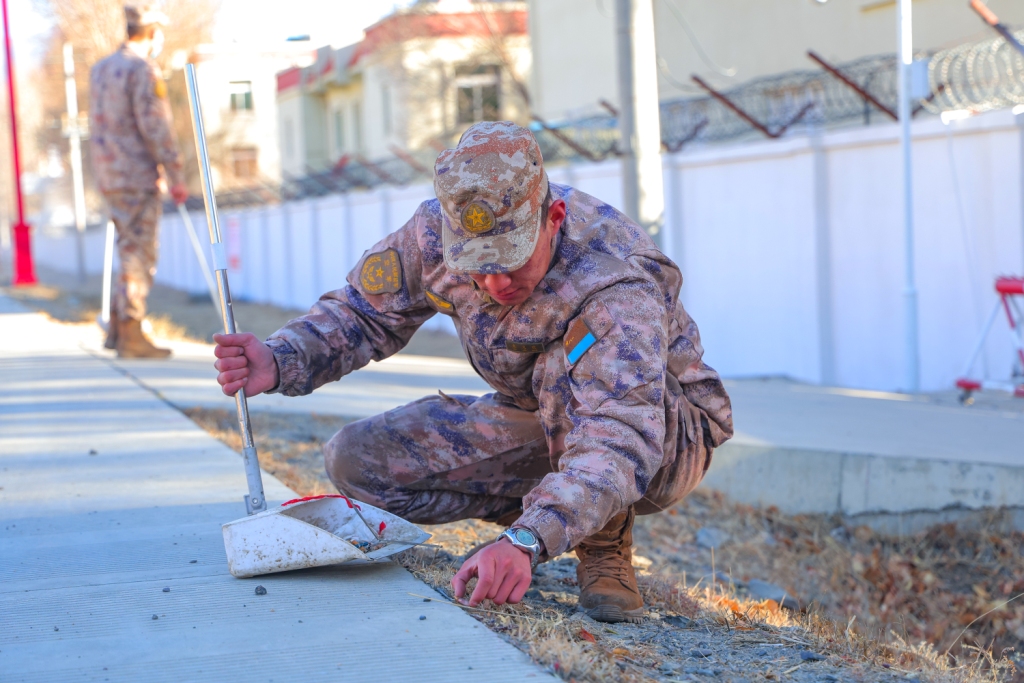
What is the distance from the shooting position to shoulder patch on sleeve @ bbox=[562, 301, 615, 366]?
2.48 meters

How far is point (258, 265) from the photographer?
20812 mm

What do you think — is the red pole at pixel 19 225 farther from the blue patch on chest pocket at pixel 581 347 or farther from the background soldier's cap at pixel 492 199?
the blue patch on chest pocket at pixel 581 347

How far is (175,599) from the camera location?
103 inches

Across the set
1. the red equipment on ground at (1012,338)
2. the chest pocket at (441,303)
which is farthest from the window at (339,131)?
the chest pocket at (441,303)

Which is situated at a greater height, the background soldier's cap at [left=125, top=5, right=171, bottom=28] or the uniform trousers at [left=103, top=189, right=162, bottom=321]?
the background soldier's cap at [left=125, top=5, right=171, bottom=28]

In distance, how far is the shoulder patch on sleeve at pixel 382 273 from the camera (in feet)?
9.75

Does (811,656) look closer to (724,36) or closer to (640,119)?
(640,119)

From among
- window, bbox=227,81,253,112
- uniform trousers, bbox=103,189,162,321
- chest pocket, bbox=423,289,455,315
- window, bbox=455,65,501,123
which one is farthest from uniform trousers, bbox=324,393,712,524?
window, bbox=227,81,253,112

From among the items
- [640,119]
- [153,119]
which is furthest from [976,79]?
[153,119]

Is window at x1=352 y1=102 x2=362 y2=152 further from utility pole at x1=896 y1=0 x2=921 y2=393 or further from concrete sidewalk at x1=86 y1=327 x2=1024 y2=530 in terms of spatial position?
concrete sidewalk at x1=86 y1=327 x2=1024 y2=530

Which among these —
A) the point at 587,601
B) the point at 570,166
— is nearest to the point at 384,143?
the point at 570,166

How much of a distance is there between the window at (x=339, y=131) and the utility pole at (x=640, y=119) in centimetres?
2905

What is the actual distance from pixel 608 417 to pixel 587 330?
0.73 ft

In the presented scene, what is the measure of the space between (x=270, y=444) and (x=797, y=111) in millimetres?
5559
